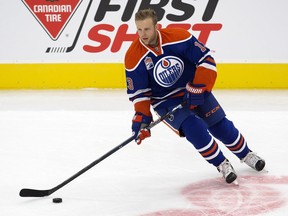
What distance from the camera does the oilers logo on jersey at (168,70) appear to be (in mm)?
2934

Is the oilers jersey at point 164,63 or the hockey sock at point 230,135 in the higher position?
the oilers jersey at point 164,63

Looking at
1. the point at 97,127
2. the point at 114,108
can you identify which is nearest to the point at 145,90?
the point at 97,127

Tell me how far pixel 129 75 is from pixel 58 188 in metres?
0.65

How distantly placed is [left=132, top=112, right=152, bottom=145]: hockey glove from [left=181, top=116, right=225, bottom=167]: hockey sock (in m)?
0.18

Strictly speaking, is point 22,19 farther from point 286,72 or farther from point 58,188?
point 58,188

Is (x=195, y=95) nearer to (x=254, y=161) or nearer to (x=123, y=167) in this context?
(x=254, y=161)

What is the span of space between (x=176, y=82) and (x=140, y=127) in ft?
0.98

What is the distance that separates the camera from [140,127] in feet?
9.64

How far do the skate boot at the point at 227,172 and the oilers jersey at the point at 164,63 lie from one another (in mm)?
380

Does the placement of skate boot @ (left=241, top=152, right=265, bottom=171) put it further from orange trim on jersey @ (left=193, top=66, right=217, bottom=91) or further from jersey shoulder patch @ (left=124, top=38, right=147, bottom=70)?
jersey shoulder patch @ (left=124, top=38, right=147, bottom=70)

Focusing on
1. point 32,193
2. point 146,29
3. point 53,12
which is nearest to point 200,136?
point 146,29

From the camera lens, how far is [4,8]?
6.40 metres

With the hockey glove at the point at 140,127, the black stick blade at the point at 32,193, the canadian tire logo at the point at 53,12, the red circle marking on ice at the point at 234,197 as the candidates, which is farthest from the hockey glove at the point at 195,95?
the canadian tire logo at the point at 53,12

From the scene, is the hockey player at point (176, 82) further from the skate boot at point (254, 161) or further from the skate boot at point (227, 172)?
the skate boot at point (254, 161)
